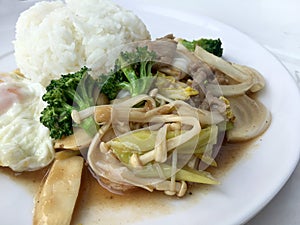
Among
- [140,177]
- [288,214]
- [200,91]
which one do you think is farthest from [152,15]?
[288,214]

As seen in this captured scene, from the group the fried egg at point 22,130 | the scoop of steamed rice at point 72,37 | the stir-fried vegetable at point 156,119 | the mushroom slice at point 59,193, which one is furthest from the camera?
the scoop of steamed rice at point 72,37

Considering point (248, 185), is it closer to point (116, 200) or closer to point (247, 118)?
point (247, 118)

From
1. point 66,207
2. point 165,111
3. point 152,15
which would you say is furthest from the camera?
point 152,15

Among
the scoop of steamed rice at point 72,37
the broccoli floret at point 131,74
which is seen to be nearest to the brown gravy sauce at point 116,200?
the broccoli floret at point 131,74

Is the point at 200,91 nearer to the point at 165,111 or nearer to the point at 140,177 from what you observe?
the point at 165,111

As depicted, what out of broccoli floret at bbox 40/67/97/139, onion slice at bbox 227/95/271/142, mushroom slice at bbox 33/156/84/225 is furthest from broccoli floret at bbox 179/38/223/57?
mushroom slice at bbox 33/156/84/225

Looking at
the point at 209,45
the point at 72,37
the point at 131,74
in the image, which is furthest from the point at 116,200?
the point at 209,45

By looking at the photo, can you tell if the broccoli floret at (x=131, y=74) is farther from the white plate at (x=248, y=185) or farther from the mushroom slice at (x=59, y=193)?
the white plate at (x=248, y=185)
